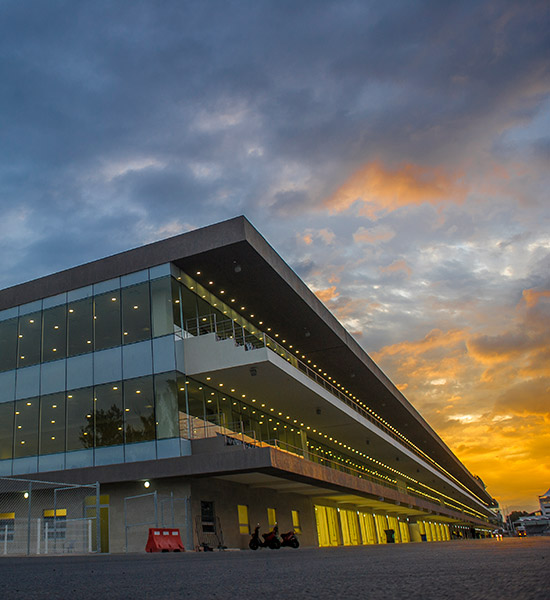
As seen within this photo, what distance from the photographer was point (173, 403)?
2862cm

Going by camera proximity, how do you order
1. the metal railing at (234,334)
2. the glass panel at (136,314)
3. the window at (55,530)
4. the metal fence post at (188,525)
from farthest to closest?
1. the glass panel at (136,314)
2. the metal railing at (234,334)
3. the metal fence post at (188,525)
4. the window at (55,530)

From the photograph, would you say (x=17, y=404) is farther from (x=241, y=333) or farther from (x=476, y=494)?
(x=476, y=494)

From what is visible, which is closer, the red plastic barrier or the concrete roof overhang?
the red plastic barrier

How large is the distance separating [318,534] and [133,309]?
22087mm

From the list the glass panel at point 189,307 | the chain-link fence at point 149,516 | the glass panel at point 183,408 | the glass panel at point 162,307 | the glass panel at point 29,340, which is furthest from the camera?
the glass panel at point 29,340

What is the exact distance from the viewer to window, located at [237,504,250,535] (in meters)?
31.9

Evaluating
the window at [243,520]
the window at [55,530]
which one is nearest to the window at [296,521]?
the window at [243,520]

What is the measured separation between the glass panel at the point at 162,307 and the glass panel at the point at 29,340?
7.78m

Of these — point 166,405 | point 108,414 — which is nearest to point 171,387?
point 166,405

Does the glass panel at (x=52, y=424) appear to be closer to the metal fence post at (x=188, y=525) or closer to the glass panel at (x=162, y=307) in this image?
the glass panel at (x=162, y=307)

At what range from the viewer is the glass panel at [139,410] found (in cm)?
2861

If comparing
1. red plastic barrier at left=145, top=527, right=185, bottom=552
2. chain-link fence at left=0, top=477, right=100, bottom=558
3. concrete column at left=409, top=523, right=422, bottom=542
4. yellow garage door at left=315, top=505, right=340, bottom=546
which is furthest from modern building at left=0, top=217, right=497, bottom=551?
concrete column at left=409, top=523, right=422, bottom=542

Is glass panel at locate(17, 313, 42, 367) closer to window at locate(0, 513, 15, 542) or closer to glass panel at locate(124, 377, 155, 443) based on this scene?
glass panel at locate(124, 377, 155, 443)

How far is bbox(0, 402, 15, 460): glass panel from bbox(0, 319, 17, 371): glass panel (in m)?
2.24
